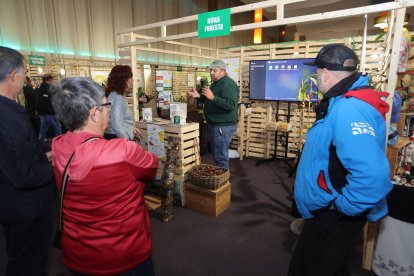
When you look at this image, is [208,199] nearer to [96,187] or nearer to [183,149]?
[183,149]

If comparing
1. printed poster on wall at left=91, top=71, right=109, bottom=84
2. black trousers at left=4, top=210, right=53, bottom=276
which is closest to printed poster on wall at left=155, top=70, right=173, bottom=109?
printed poster on wall at left=91, top=71, right=109, bottom=84

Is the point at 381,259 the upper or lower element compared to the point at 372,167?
lower

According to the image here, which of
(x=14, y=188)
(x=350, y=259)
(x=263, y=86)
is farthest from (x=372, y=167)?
(x=263, y=86)

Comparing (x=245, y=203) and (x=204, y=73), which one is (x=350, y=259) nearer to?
(x=245, y=203)

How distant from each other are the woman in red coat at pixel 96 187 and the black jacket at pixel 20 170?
31 cm

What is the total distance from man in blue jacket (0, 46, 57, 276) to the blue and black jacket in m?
1.57

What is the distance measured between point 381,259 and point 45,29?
35.6 feet

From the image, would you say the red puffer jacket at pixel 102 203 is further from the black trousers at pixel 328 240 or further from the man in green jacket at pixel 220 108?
the man in green jacket at pixel 220 108

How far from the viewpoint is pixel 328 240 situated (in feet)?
4.85

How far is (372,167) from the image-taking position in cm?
123

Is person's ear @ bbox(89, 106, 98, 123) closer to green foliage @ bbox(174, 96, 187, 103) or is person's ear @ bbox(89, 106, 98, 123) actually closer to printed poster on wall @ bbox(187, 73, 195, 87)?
green foliage @ bbox(174, 96, 187, 103)

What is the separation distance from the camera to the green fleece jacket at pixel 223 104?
361 cm

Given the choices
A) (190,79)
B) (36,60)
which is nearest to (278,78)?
(190,79)

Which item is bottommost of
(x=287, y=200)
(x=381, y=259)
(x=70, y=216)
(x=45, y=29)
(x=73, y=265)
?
(x=287, y=200)
